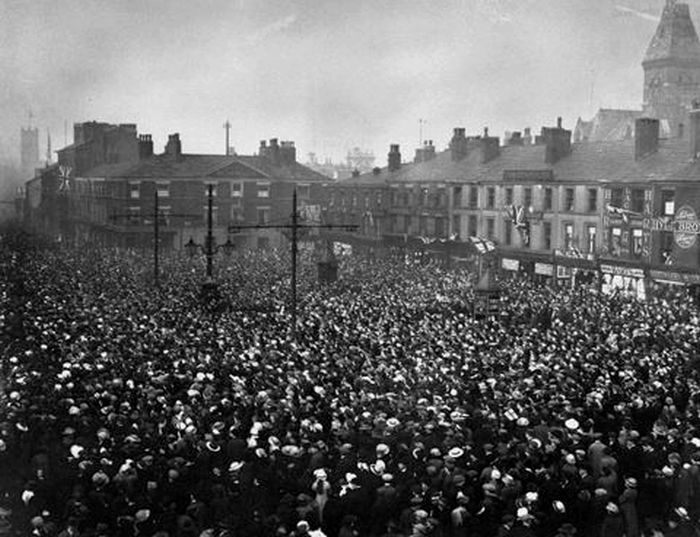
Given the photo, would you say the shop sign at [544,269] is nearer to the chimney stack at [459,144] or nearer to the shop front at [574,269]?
the shop front at [574,269]

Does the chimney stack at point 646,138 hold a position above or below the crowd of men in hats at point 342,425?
above

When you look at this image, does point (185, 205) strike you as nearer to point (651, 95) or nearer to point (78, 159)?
point (78, 159)

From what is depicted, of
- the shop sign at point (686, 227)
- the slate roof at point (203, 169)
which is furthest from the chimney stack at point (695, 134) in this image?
the slate roof at point (203, 169)

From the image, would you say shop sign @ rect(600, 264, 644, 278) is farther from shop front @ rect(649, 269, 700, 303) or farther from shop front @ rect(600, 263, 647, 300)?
shop front @ rect(649, 269, 700, 303)

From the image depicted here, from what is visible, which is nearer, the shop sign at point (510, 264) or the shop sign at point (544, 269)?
the shop sign at point (544, 269)

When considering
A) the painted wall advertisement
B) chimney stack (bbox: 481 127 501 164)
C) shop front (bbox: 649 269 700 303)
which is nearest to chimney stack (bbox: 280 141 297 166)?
chimney stack (bbox: 481 127 501 164)

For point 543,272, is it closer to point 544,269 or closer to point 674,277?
point 544,269

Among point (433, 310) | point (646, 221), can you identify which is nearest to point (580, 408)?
point (433, 310)
